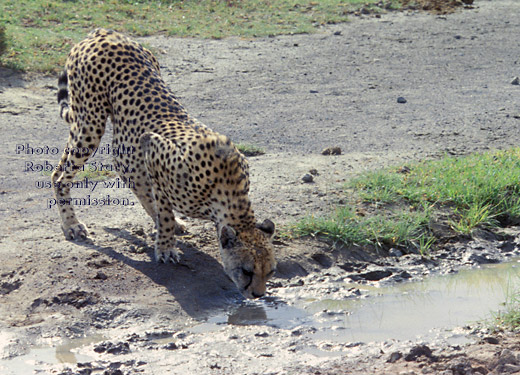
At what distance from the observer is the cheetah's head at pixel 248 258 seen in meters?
4.48

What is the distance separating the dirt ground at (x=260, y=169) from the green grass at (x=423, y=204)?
212 millimetres

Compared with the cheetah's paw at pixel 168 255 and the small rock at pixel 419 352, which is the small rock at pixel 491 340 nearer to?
the small rock at pixel 419 352

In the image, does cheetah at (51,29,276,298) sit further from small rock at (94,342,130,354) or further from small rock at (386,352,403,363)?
small rock at (386,352,403,363)

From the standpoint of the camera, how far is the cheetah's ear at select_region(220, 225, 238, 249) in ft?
14.9

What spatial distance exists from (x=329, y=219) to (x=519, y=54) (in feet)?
24.0

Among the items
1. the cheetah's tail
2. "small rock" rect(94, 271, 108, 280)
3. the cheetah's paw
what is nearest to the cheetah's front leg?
the cheetah's paw

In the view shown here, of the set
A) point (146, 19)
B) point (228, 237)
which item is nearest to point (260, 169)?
point (228, 237)

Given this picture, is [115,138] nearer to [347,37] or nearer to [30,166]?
[30,166]

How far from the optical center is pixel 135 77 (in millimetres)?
5578

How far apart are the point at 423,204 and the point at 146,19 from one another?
766 cm

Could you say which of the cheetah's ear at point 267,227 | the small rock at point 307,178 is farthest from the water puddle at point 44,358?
the small rock at point 307,178

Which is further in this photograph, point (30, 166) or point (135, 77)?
point (30, 166)

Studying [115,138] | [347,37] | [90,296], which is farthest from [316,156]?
[347,37]

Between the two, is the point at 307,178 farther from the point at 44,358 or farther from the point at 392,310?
the point at 44,358
